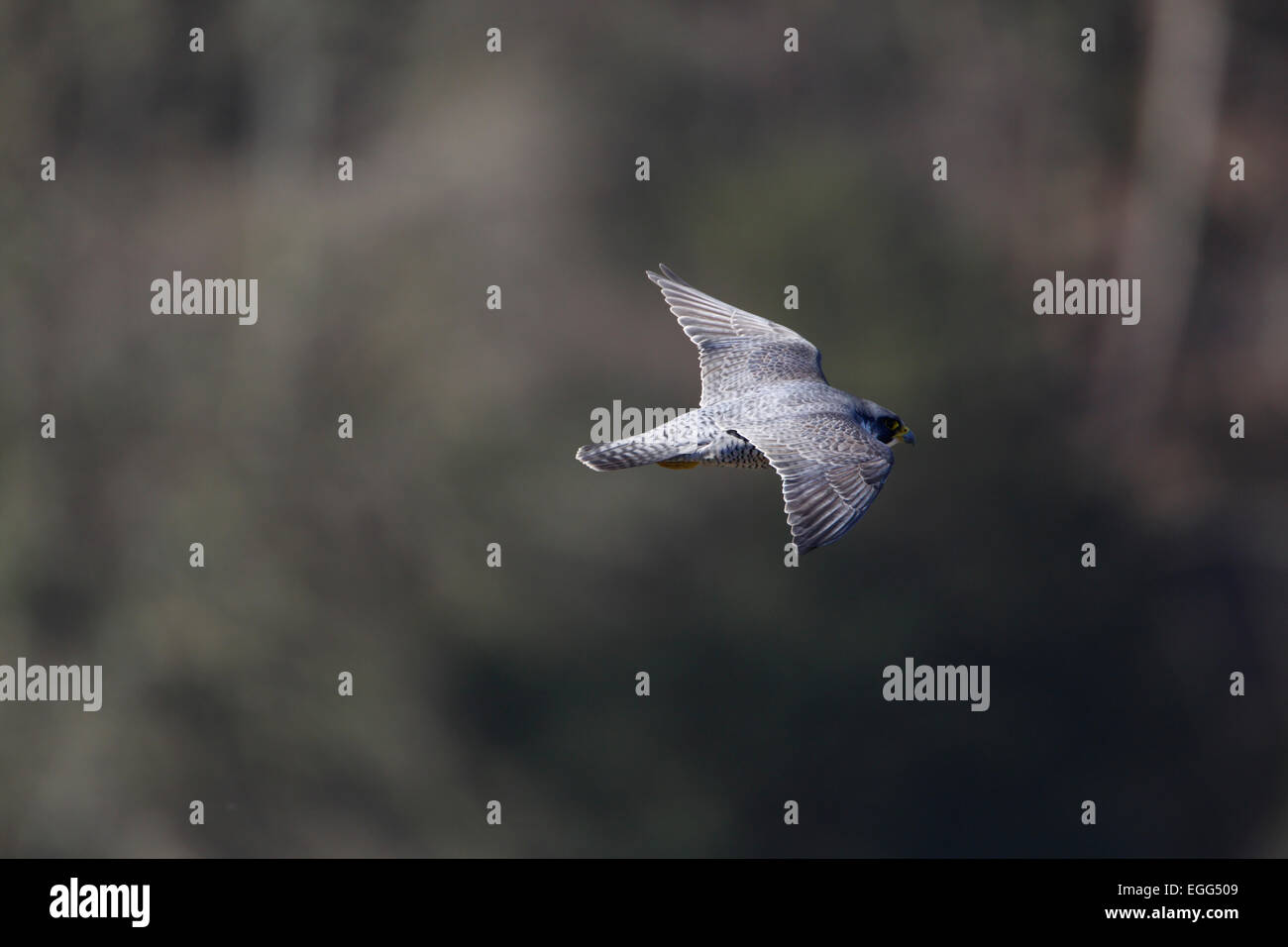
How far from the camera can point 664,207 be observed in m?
26.1

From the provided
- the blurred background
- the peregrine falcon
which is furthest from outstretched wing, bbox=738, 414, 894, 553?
the blurred background

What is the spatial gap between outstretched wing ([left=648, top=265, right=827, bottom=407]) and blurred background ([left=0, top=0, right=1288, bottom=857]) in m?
14.1

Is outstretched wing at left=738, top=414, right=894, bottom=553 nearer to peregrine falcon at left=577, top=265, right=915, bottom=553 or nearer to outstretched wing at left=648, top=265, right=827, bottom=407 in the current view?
peregrine falcon at left=577, top=265, right=915, bottom=553

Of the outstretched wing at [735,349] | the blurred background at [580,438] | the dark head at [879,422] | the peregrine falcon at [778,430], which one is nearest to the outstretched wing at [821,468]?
the peregrine falcon at [778,430]

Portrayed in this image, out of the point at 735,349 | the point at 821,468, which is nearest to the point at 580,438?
the point at 735,349

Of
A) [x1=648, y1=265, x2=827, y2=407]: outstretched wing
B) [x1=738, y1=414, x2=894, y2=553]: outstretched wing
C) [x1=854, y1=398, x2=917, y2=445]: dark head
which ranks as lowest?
[x1=738, y1=414, x2=894, y2=553]: outstretched wing

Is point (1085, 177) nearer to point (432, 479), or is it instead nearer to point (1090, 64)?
point (1090, 64)

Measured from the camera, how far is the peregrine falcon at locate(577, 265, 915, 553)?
8.91 metres

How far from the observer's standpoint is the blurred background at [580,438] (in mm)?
26422

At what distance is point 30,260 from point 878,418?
20.9m

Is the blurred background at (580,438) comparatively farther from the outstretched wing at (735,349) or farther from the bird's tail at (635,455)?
the bird's tail at (635,455)

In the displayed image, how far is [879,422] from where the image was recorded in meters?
10.4

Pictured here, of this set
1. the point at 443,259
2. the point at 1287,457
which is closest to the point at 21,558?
the point at 443,259

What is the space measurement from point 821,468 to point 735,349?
7.74ft
